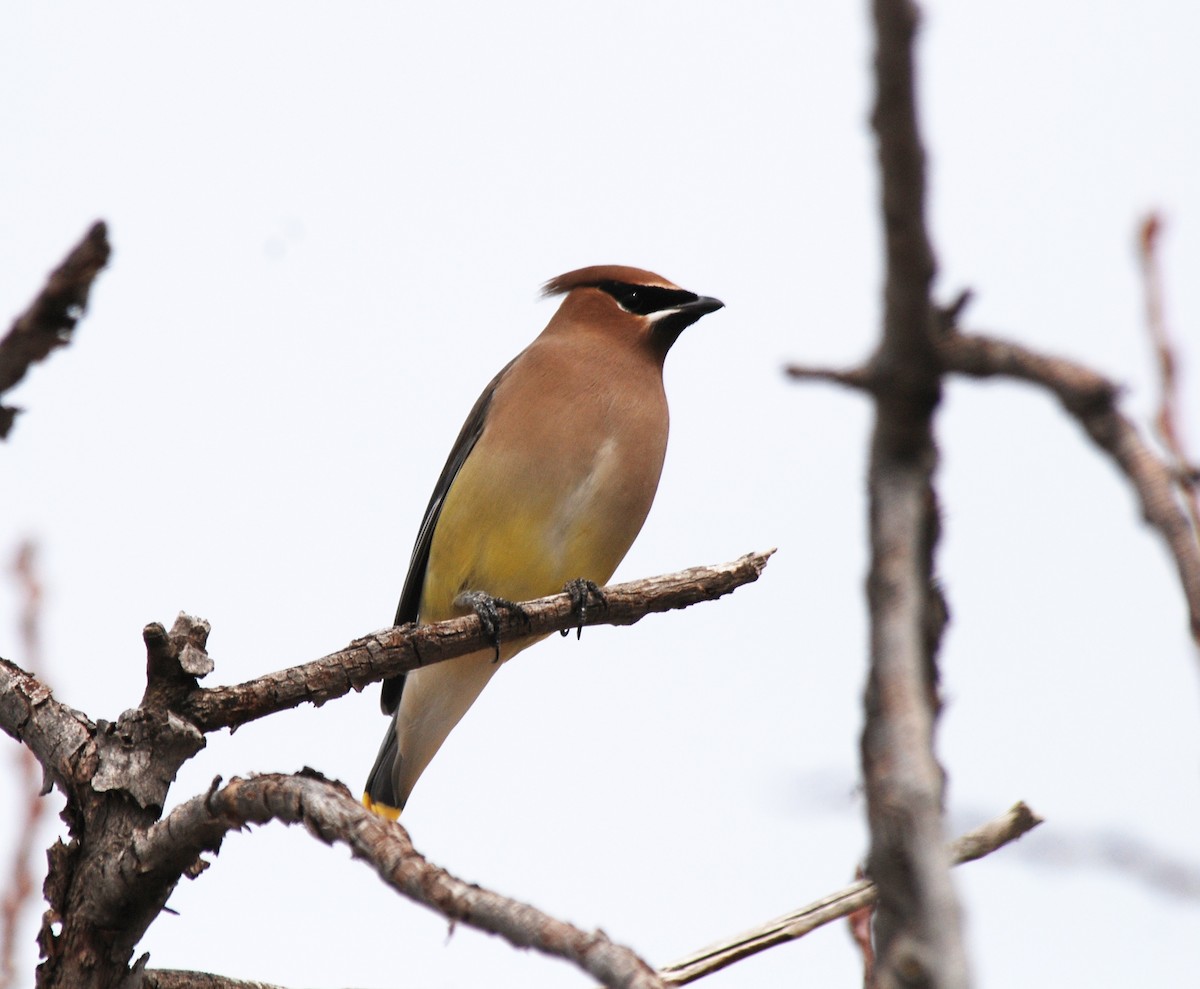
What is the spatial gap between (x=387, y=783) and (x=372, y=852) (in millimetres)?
3373

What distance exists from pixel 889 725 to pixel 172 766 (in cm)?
202

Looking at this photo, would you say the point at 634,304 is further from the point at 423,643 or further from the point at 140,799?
the point at 140,799

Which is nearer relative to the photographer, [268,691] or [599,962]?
[599,962]

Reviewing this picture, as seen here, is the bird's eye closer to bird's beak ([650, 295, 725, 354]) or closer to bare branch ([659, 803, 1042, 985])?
bird's beak ([650, 295, 725, 354])

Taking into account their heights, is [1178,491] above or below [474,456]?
below

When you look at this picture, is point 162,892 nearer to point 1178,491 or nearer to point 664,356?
point 1178,491

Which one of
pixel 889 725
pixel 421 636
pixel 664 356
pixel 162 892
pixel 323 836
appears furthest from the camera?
pixel 664 356

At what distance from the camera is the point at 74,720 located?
2891 mm

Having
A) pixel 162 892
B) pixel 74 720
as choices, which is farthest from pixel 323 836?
pixel 74 720

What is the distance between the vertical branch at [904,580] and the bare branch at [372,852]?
65cm

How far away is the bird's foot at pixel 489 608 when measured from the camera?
3.80m

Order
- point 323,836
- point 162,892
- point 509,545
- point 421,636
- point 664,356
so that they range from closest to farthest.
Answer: point 323,836 → point 162,892 → point 421,636 → point 509,545 → point 664,356

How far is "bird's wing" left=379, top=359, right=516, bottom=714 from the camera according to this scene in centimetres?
559

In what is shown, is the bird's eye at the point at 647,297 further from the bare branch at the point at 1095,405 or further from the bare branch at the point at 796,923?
the bare branch at the point at 1095,405
